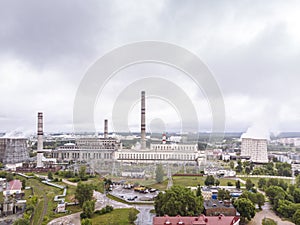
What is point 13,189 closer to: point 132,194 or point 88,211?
point 88,211

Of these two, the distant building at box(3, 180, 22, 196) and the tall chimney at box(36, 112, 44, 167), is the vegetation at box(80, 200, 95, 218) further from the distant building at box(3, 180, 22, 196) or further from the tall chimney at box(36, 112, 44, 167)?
the tall chimney at box(36, 112, 44, 167)

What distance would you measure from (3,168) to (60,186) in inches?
247

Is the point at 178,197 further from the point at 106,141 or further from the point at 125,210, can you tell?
the point at 106,141

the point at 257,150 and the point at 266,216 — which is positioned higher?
the point at 257,150

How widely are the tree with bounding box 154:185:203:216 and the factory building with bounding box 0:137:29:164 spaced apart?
12633 mm

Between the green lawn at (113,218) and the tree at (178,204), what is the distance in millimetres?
959

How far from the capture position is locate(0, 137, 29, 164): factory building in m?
15.9

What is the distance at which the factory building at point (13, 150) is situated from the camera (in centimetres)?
1594

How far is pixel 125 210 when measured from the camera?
7496 mm

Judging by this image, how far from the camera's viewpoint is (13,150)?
16125mm

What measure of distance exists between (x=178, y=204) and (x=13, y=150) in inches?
525

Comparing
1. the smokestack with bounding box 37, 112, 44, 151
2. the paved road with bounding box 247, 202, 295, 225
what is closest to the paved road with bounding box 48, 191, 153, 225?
the paved road with bounding box 247, 202, 295, 225

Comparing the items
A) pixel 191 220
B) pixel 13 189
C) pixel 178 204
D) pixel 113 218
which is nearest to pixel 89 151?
pixel 13 189

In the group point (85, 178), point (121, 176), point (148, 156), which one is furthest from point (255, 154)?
point (85, 178)
